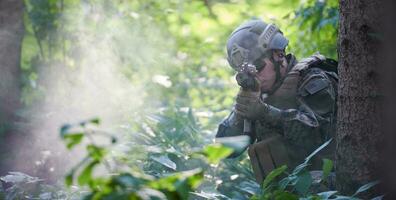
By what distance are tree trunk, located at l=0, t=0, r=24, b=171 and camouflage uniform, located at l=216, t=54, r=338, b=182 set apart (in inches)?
94.1

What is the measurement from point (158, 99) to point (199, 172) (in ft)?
21.0

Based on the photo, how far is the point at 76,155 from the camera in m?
6.67

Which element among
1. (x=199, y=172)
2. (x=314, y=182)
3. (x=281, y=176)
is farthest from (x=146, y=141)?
(x=199, y=172)

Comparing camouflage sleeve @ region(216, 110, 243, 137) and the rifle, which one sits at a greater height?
the rifle

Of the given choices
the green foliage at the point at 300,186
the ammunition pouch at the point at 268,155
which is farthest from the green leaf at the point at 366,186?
the ammunition pouch at the point at 268,155

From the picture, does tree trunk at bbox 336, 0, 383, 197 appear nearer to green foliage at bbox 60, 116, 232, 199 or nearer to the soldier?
the soldier

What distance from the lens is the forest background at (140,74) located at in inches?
233

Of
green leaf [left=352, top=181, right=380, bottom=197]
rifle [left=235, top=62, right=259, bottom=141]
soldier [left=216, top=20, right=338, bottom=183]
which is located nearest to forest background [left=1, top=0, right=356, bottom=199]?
soldier [left=216, top=20, right=338, bottom=183]

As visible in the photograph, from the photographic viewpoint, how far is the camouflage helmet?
15.6 feet

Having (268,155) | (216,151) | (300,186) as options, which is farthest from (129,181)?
(268,155)

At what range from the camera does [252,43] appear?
479 centimetres

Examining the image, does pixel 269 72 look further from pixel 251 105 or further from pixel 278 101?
pixel 251 105

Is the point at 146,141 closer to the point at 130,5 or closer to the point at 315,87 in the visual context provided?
the point at 315,87

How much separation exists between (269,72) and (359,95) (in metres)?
1.38
